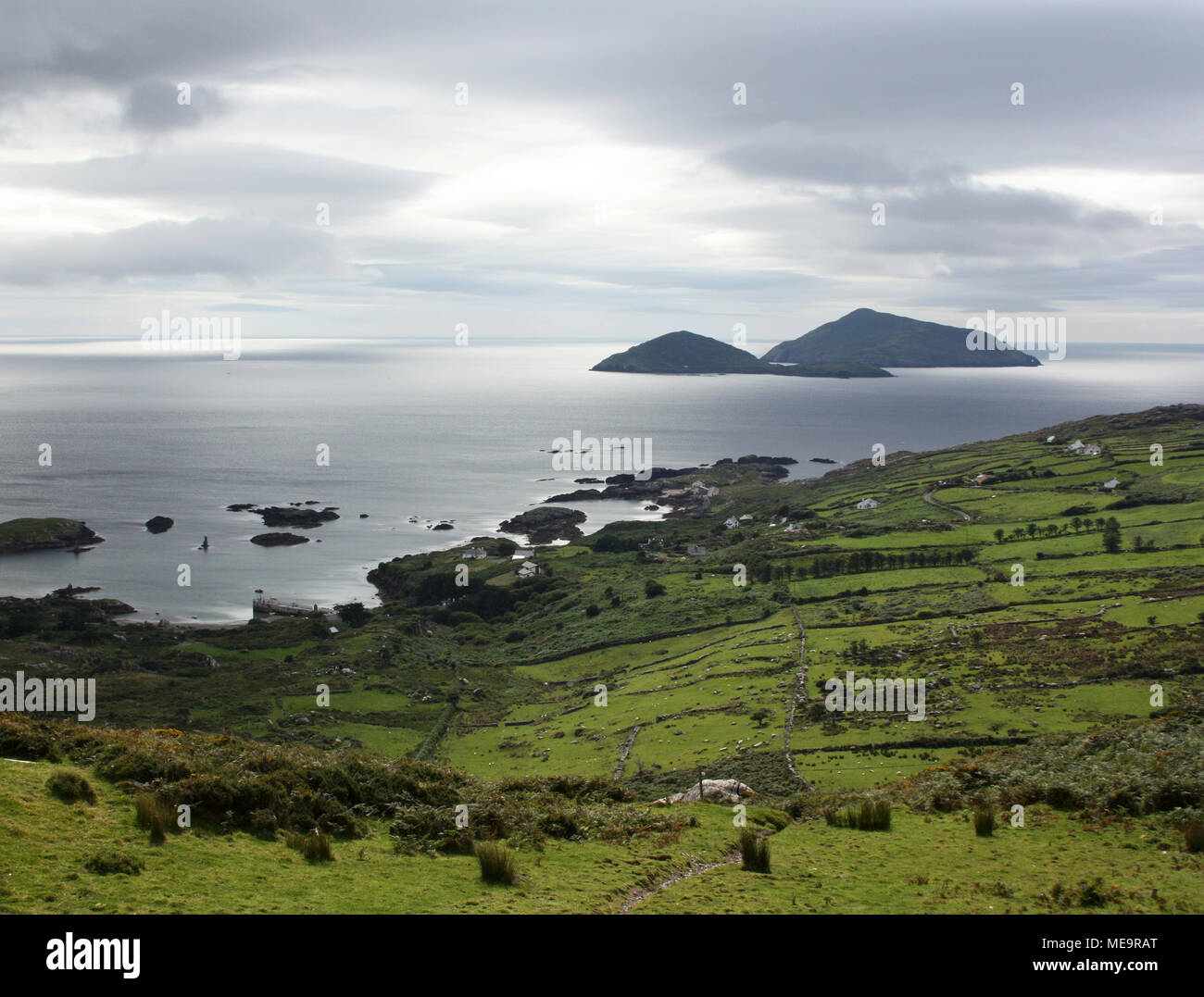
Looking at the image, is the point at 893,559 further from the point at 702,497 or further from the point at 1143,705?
the point at 702,497

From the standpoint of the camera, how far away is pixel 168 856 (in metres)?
11.4

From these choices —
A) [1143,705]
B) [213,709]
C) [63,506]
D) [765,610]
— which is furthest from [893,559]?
[63,506]

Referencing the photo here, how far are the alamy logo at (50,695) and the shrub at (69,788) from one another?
102 ft

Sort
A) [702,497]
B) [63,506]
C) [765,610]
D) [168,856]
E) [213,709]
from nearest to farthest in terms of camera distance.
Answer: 1. [168,856]
2. [213,709]
3. [765,610]
4. [63,506]
5. [702,497]

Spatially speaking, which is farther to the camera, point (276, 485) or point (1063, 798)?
point (276, 485)

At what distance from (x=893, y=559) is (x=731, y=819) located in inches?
2054

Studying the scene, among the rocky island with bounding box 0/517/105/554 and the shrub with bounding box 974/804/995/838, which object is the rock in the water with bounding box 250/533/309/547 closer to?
the rocky island with bounding box 0/517/105/554

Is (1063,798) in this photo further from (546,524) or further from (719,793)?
(546,524)

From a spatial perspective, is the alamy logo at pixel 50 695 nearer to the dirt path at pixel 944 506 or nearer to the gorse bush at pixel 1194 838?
the gorse bush at pixel 1194 838
